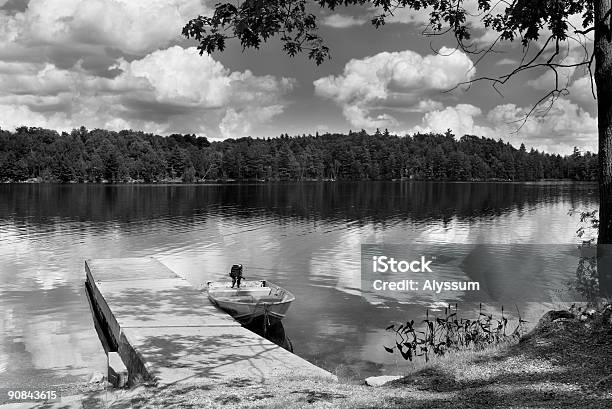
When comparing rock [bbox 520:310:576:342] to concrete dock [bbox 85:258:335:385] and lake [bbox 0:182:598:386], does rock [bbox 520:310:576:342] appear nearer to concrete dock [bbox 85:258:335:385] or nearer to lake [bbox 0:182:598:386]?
concrete dock [bbox 85:258:335:385]

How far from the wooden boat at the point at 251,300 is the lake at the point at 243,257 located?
3.35ft

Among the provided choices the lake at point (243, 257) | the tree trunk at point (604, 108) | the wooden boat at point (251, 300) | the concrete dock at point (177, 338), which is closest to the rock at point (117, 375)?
the concrete dock at point (177, 338)

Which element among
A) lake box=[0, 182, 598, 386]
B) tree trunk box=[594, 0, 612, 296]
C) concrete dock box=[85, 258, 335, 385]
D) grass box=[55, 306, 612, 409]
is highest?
tree trunk box=[594, 0, 612, 296]

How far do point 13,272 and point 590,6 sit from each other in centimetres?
2963

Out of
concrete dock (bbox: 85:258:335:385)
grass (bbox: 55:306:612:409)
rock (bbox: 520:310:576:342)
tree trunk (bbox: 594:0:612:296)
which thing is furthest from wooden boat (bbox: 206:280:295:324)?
tree trunk (bbox: 594:0:612:296)

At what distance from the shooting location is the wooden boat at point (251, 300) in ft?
63.7

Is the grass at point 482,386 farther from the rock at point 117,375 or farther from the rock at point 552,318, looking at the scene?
the rock at point 117,375

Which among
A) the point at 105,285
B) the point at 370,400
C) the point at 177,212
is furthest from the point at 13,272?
the point at 177,212

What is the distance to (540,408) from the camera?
7438 mm

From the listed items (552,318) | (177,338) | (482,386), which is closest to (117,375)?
(177,338)

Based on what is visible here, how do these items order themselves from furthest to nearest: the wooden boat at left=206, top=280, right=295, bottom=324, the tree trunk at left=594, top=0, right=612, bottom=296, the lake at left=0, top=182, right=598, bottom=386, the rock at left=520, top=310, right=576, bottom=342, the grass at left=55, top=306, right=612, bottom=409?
the wooden boat at left=206, top=280, right=295, bottom=324
the lake at left=0, top=182, right=598, bottom=386
the rock at left=520, top=310, right=576, bottom=342
the tree trunk at left=594, top=0, right=612, bottom=296
the grass at left=55, top=306, right=612, bottom=409

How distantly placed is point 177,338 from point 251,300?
5622 millimetres

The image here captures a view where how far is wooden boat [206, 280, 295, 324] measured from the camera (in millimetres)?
19422

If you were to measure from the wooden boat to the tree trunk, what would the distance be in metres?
11.5
